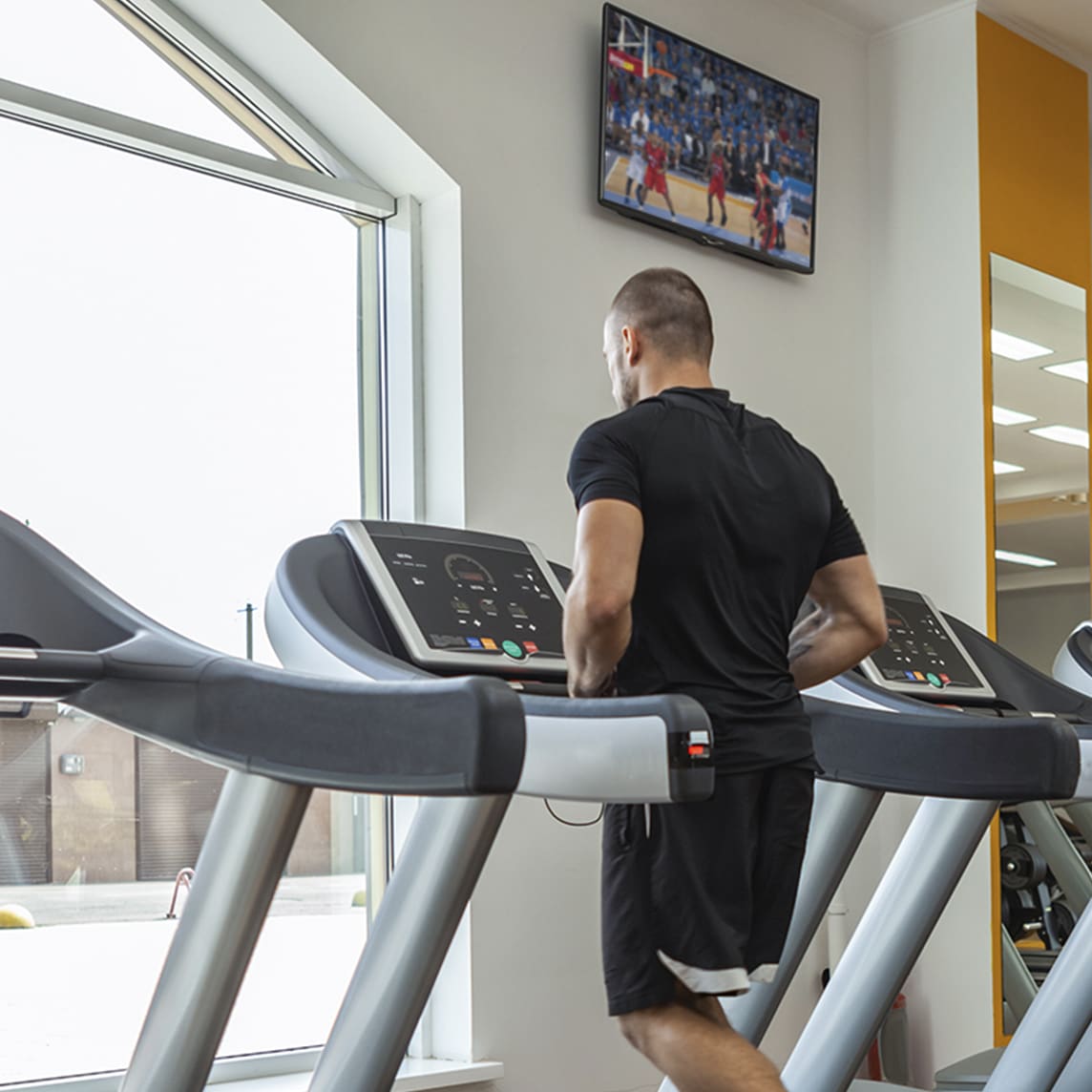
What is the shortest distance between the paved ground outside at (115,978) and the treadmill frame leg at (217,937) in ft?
5.01

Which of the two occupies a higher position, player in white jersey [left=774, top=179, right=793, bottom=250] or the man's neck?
player in white jersey [left=774, top=179, right=793, bottom=250]

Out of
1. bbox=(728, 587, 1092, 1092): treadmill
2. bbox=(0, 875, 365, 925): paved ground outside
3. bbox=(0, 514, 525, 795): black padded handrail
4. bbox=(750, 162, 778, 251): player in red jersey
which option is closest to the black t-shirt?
bbox=(728, 587, 1092, 1092): treadmill

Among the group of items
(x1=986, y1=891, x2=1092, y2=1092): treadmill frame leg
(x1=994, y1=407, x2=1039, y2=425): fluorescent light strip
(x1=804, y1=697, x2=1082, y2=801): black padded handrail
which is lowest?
(x1=986, y1=891, x2=1092, y2=1092): treadmill frame leg

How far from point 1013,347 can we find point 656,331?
265cm

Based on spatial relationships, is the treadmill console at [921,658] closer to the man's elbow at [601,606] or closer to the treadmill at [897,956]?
the treadmill at [897,956]

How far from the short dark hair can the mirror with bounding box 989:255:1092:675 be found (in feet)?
7.83

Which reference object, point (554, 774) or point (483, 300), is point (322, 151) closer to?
point (483, 300)

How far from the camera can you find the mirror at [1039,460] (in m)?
4.77

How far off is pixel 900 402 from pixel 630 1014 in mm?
3034

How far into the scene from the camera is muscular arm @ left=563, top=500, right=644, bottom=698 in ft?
7.23

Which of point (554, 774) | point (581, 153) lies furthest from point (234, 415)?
point (554, 774)

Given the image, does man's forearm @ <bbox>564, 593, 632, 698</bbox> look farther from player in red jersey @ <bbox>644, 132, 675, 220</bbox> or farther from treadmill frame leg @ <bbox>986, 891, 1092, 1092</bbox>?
player in red jersey @ <bbox>644, 132, 675, 220</bbox>

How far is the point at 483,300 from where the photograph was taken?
12.8 feet

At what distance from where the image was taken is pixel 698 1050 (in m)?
2.16
